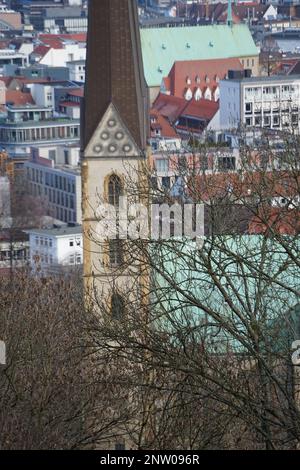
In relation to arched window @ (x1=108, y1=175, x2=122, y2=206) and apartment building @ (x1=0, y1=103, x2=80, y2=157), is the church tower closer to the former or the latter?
arched window @ (x1=108, y1=175, x2=122, y2=206)

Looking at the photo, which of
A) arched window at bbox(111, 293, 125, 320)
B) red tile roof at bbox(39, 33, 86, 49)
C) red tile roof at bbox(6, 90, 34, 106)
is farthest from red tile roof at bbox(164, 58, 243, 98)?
arched window at bbox(111, 293, 125, 320)

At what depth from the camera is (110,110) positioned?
37562mm

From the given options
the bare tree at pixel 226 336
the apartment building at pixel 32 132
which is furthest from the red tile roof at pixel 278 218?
the apartment building at pixel 32 132

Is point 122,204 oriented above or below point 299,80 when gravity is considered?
below

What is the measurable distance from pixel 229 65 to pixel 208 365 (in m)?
111

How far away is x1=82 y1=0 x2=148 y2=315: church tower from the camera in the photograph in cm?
3744

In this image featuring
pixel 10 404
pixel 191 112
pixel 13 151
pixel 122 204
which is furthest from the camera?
pixel 191 112

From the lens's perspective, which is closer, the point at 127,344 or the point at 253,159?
the point at 127,344

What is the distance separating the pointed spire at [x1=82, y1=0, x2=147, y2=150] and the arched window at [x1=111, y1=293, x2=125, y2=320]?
871 cm

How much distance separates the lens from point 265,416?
2167 cm
